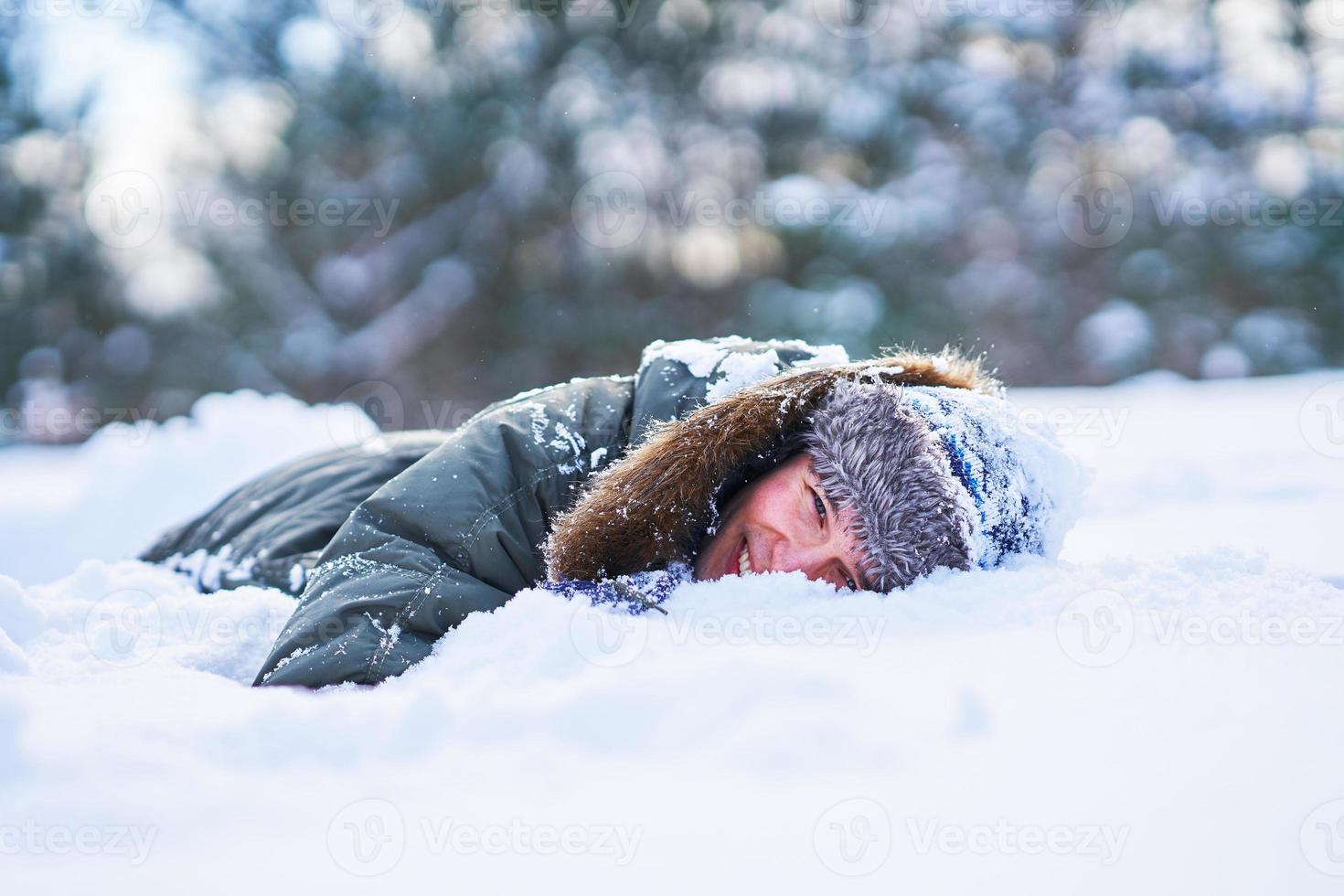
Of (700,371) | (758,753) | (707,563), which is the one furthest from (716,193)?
(758,753)

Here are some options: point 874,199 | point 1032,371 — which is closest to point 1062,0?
point 874,199

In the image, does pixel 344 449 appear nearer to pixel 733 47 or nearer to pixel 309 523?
pixel 309 523

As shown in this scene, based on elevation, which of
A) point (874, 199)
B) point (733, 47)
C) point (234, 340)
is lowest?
point (234, 340)

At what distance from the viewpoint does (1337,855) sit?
70cm

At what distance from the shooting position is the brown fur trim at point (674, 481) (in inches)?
56.2

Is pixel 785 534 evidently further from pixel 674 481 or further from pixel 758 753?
pixel 758 753

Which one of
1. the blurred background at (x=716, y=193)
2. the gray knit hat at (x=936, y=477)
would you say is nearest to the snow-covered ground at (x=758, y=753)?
the gray knit hat at (x=936, y=477)

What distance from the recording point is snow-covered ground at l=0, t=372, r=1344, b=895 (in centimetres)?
70

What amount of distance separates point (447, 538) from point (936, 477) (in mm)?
725

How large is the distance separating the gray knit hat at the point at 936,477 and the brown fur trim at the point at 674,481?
0.20ft

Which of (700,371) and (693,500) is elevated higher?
(700,371)

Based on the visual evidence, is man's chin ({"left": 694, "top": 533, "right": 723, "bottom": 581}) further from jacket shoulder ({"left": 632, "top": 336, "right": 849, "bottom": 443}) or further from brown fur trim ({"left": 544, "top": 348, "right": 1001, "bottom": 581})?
jacket shoulder ({"left": 632, "top": 336, "right": 849, "bottom": 443})

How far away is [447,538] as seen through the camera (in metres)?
1.47

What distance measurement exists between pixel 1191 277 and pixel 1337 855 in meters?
7.24
